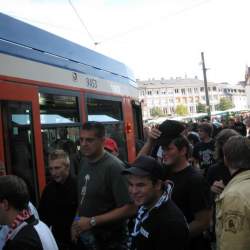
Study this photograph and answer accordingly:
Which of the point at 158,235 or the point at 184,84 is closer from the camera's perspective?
the point at 158,235

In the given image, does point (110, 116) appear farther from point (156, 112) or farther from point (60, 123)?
point (156, 112)

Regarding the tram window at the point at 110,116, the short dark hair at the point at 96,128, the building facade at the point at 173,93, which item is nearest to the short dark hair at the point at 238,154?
the short dark hair at the point at 96,128

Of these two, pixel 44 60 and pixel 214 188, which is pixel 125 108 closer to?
pixel 44 60

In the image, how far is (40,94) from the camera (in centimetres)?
515

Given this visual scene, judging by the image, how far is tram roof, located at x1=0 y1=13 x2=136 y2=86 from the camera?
4859mm

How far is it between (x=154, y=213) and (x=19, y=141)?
246 cm

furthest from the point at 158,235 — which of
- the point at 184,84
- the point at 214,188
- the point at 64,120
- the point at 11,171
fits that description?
the point at 184,84

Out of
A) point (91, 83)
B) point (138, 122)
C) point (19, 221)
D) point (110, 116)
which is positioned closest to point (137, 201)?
point (19, 221)

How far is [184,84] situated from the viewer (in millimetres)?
132500

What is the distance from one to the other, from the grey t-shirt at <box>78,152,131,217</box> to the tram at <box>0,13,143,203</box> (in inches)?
44.7

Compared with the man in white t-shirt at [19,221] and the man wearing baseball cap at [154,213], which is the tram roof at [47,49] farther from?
the man wearing baseball cap at [154,213]

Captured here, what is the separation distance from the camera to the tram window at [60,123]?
16.8 ft

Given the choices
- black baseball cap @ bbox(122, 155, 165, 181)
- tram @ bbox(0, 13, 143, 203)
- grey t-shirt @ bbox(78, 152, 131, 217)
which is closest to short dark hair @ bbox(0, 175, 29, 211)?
black baseball cap @ bbox(122, 155, 165, 181)

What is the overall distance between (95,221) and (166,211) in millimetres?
1048
